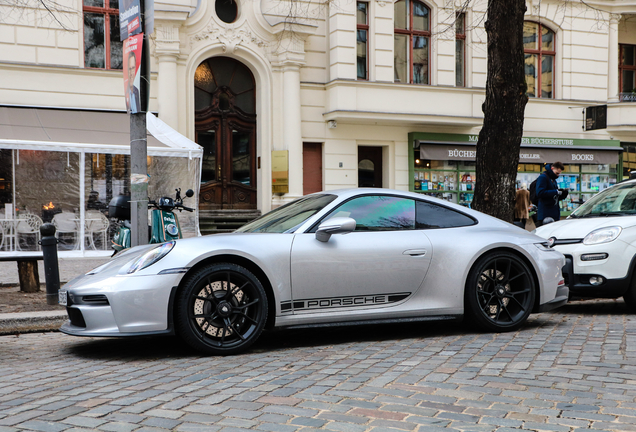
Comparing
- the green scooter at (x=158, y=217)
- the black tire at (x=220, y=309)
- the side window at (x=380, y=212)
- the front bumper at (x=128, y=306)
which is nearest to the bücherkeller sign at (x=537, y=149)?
the green scooter at (x=158, y=217)

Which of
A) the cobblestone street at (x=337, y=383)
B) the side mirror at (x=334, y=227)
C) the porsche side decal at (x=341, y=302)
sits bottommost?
the cobblestone street at (x=337, y=383)

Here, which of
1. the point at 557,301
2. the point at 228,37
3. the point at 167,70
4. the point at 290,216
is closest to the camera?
the point at 290,216

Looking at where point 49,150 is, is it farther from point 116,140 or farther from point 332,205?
point 332,205

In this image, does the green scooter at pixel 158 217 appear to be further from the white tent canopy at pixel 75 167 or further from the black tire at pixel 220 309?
the white tent canopy at pixel 75 167

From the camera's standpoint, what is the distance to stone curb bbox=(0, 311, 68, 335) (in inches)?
266

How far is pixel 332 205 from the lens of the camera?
5848mm

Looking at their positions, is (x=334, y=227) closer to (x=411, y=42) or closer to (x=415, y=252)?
(x=415, y=252)

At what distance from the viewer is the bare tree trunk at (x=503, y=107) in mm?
10094

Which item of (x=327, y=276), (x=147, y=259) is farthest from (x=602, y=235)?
(x=147, y=259)

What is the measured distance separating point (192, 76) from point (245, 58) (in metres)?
1.61

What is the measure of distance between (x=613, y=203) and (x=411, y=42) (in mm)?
12707

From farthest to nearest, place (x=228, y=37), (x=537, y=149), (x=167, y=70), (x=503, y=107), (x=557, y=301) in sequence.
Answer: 1. (x=537, y=149)
2. (x=228, y=37)
3. (x=167, y=70)
4. (x=503, y=107)
5. (x=557, y=301)

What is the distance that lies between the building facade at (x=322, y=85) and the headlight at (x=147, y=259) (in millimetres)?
12381

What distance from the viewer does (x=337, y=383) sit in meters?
4.27
